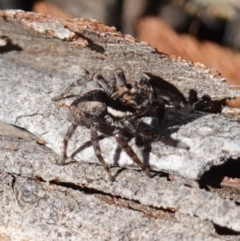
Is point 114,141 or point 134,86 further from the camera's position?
point 134,86

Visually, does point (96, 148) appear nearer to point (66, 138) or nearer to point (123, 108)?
point (66, 138)

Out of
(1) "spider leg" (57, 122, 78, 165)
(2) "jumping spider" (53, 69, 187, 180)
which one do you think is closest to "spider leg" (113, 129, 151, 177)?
(2) "jumping spider" (53, 69, 187, 180)

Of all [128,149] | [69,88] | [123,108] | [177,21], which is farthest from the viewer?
[177,21]

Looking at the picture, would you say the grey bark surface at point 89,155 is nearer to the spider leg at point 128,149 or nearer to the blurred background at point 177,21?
the spider leg at point 128,149

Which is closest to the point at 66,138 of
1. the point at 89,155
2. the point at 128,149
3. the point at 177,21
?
the point at 89,155

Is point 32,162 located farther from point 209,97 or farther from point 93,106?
point 209,97

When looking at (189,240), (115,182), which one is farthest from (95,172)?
(189,240)

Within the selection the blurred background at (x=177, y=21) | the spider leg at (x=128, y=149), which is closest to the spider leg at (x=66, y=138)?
the spider leg at (x=128, y=149)
